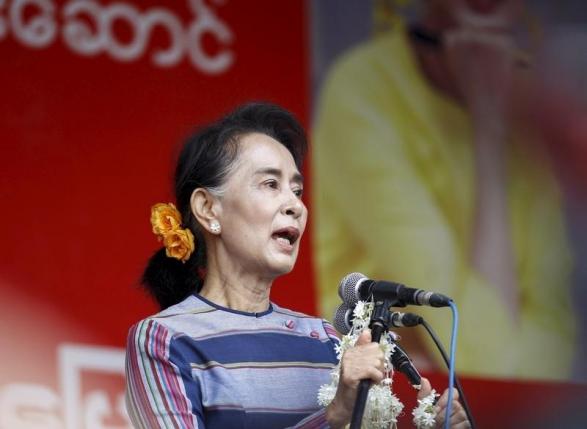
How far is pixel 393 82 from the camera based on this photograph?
5.21m

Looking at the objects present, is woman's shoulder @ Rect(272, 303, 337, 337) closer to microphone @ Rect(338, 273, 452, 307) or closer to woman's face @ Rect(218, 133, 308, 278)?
woman's face @ Rect(218, 133, 308, 278)

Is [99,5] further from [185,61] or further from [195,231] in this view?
[195,231]

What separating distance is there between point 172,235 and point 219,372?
1.25ft

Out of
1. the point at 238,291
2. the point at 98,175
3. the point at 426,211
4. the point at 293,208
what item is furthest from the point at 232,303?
the point at 426,211

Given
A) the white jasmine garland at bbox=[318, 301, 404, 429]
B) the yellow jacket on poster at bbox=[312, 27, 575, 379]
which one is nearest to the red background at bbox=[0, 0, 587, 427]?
the yellow jacket on poster at bbox=[312, 27, 575, 379]

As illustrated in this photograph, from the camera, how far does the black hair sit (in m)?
2.84

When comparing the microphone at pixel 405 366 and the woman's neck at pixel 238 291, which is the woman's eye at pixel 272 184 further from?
the microphone at pixel 405 366

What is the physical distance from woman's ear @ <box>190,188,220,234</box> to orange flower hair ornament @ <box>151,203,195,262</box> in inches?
1.9

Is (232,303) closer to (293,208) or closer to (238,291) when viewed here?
(238,291)

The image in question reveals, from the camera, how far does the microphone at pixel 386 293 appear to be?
2.31 metres

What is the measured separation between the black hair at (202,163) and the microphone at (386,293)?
1.46ft

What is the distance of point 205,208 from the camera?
9.29 feet

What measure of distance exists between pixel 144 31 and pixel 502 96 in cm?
150

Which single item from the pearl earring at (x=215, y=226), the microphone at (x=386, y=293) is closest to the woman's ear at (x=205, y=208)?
the pearl earring at (x=215, y=226)
